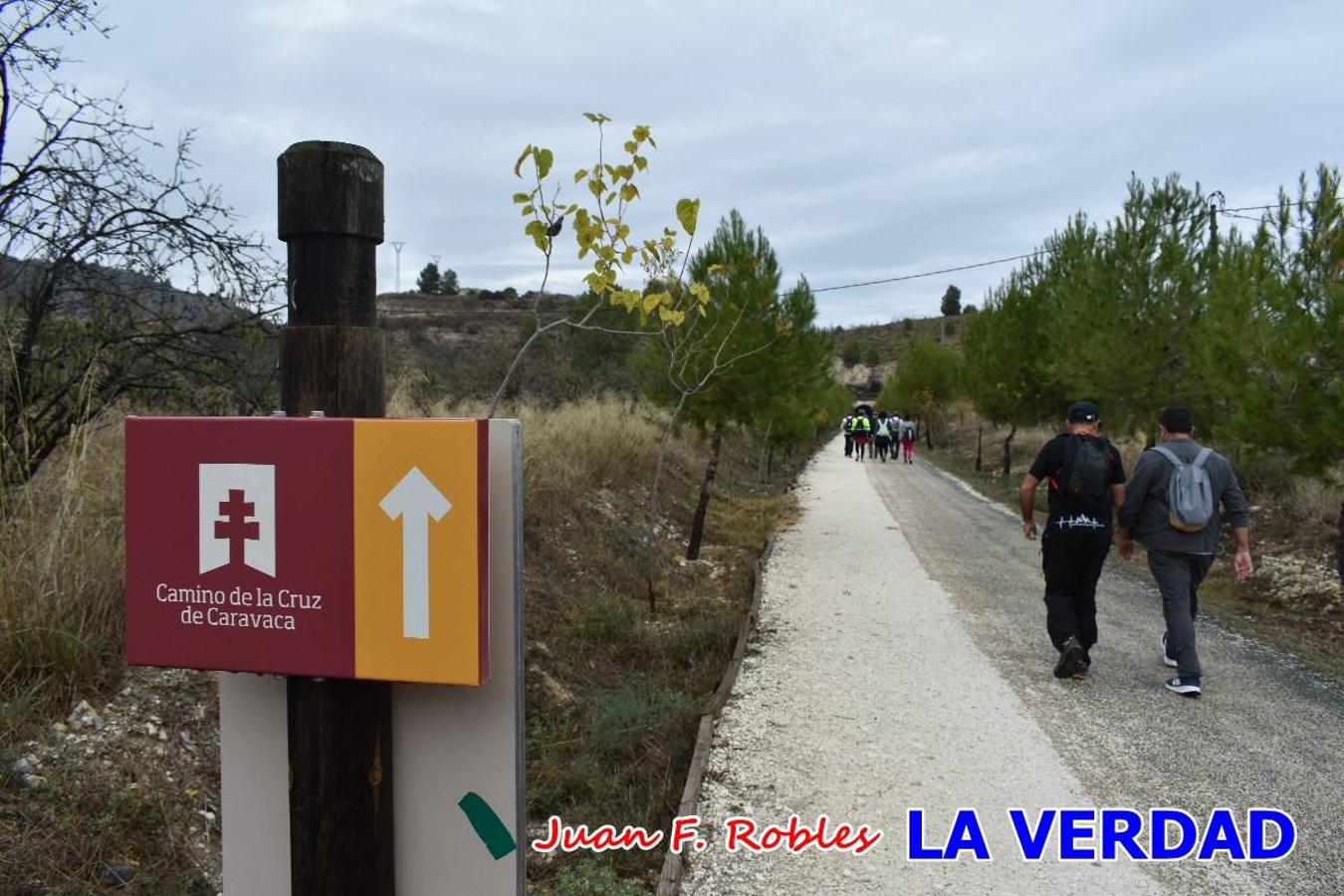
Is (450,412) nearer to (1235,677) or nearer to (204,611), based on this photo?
(1235,677)

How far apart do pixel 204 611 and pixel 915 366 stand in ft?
153

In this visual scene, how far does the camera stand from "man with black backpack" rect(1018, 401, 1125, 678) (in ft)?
20.5

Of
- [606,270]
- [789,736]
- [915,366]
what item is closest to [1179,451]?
[789,736]

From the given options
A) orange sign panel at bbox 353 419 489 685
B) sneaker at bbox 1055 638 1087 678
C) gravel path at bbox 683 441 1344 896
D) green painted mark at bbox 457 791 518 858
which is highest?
orange sign panel at bbox 353 419 489 685

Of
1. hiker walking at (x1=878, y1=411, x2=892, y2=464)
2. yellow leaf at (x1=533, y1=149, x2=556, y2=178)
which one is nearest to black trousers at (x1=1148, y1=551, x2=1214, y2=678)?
yellow leaf at (x1=533, y1=149, x2=556, y2=178)

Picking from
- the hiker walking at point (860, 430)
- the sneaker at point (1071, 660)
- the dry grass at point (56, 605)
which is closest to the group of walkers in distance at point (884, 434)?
the hiker walking at point (860, 430)

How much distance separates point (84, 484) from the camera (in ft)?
16.0

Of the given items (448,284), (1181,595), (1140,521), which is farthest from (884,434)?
(448,284)

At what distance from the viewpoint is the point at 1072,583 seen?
20.8 ft

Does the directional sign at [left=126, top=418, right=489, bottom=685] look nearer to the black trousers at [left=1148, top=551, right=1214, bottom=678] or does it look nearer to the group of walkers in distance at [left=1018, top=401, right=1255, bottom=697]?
the group of walkers in distance at [left=1018, top=401, right=1255, bottom=697]

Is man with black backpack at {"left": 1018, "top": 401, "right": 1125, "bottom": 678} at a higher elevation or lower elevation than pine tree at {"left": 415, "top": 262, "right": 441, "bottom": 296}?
lower

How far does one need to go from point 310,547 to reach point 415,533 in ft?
0.63

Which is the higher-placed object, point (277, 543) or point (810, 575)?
point (277, 543)

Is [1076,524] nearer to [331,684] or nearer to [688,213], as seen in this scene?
[688,213]
